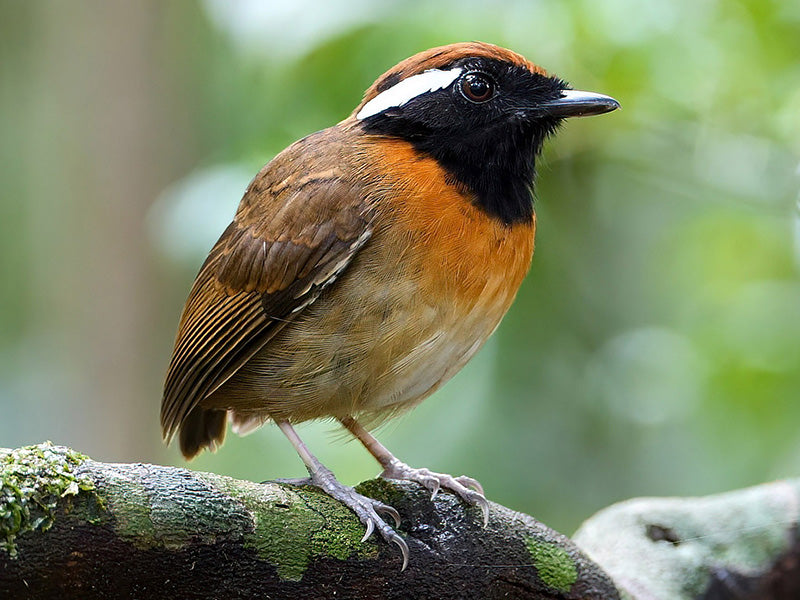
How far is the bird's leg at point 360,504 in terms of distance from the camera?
260 centimetres

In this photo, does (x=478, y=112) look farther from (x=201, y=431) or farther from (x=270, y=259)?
(x=201, y=431)

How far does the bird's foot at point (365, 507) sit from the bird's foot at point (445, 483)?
242 mm

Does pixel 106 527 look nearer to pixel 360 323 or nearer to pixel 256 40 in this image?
pixel 360 323

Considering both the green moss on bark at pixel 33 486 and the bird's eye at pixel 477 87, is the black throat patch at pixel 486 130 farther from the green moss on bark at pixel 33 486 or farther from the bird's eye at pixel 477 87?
the green moss on bark at pixel 33 486

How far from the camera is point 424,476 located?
305 centimetres

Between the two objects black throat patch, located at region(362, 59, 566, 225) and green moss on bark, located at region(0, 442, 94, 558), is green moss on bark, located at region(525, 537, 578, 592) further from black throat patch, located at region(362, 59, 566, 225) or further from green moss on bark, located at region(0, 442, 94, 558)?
green moss on bark, located at region(0, 442, 94, 558)

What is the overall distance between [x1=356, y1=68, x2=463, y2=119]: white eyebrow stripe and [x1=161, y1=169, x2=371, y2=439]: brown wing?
1.12 ft

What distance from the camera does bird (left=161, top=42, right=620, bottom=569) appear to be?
9.33ft

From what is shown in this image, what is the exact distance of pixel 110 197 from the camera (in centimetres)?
632

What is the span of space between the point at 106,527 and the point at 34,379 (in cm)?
506

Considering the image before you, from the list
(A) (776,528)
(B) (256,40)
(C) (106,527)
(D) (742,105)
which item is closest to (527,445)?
(A) (776,528)

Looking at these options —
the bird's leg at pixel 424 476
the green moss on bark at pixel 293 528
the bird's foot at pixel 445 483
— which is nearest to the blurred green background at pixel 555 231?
the bird's leg at pixel 424 476

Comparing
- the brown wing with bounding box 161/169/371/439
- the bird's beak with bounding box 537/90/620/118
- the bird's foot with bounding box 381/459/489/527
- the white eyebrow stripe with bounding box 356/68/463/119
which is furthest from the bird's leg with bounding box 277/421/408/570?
the bird's beak with bounding box 537/90/620/118

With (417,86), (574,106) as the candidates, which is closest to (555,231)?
(574,106)
